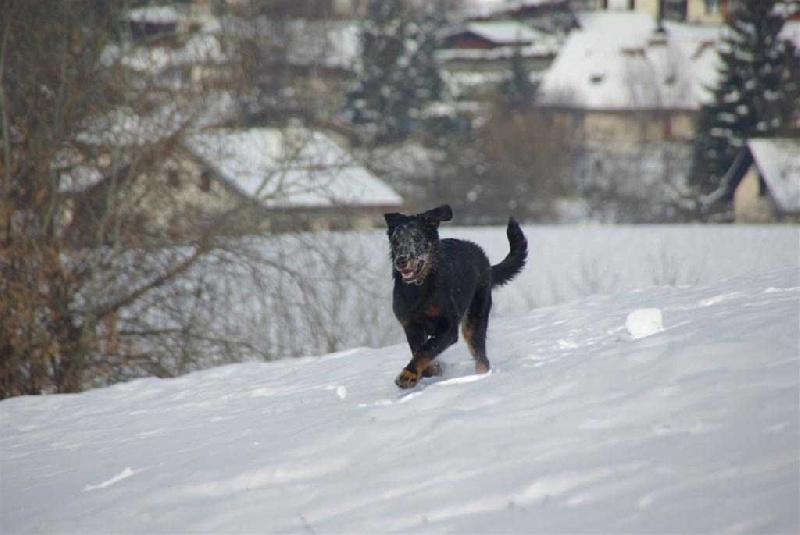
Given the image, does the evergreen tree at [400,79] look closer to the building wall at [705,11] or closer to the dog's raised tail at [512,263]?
the dog's raised tail at [512,263]

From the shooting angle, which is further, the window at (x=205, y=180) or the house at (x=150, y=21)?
the window at (x=205, y=180)

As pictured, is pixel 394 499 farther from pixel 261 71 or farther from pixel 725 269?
pixel 725 269

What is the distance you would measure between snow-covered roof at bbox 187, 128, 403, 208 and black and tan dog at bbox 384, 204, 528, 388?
986 cm

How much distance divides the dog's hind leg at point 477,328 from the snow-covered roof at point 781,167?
1713 inches

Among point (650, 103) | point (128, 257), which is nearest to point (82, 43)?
point (128, 257)

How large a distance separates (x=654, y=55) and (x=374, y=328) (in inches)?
2575

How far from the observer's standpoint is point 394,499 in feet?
16.9

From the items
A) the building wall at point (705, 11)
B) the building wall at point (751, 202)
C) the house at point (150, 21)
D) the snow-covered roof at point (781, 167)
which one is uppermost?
the building wall at point (705, 11)

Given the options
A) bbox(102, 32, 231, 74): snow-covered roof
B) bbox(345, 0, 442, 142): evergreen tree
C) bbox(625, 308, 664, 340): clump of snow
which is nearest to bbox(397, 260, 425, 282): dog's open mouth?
Result: bbox(625, 308, 664, 340): clump of snow

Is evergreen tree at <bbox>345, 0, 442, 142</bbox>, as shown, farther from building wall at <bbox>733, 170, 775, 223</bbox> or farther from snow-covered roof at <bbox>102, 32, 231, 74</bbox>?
snow-covered roof at <bbox>102, 32, 231, 74</bbox>

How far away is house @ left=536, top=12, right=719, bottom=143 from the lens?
2872 inches

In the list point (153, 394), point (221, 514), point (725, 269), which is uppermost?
point (221, 514)

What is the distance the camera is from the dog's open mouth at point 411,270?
734 centimetres

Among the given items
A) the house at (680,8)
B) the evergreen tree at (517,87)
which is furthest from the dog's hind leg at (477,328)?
the house at (680,8)
